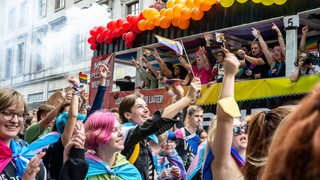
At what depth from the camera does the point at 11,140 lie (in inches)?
114

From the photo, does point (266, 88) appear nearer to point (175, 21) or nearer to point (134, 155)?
point (175, 21)

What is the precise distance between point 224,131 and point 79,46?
77.4 ft

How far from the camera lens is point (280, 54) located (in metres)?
7.79

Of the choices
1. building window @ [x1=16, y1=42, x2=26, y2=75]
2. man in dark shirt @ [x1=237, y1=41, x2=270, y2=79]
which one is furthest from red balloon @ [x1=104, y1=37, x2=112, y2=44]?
building window @ [x1=16, y1=42, x2=26, y2=75]

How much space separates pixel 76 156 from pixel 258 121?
1177mm

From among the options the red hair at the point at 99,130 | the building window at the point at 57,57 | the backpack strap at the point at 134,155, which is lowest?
the backpack strap at the point at 134,155

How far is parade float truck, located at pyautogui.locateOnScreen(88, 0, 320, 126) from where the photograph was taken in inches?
287

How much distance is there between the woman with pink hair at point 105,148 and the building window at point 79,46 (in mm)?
21682

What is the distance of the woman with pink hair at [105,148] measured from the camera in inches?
122

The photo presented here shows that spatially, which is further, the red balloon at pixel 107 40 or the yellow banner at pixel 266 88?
the red balloon at pixel 107 40

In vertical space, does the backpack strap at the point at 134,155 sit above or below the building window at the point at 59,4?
below

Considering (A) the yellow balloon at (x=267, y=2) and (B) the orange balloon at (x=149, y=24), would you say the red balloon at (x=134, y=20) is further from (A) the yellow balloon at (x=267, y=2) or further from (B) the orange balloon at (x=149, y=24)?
(A) the yellow balloon at (x=267, y=2)

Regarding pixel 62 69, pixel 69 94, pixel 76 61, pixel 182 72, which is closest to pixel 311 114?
pixel 69 94

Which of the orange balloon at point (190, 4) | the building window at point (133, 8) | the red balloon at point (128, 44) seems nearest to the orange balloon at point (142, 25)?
the red balloon at point (128, 44)
